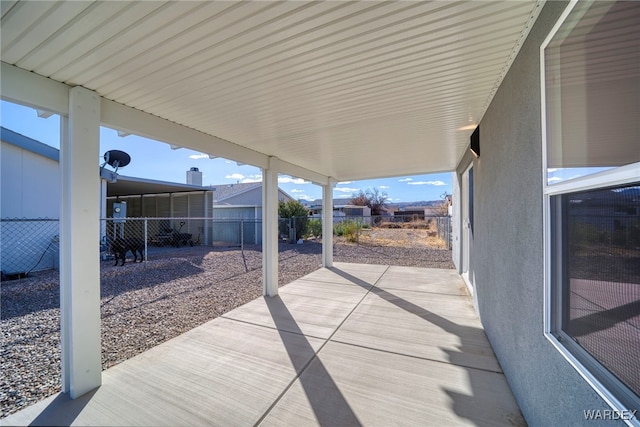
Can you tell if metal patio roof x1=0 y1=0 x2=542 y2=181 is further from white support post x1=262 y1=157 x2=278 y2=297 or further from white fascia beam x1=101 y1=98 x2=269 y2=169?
white support post x1=262 y1=157 x2=278 y2=297

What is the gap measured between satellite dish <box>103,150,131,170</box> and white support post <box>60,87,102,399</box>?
7.10 meters

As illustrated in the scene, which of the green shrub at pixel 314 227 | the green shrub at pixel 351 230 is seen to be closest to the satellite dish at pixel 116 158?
the green shrub at pixel 314 227

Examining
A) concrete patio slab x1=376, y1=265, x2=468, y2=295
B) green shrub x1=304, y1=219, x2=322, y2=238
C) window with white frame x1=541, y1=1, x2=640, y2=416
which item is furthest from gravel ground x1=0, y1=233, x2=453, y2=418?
green shrub x1=304, y1=219, x2=322, y2=238

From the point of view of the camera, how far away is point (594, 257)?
4.02 ft

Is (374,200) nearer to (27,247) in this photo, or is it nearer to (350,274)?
(350,274)

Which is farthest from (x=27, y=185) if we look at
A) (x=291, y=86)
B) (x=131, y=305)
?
(x=291, y=86)

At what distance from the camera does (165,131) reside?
3068mm

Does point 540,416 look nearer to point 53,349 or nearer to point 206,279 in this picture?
point 53,349

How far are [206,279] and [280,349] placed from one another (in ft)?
12.7

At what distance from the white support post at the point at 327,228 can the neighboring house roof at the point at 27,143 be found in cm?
698

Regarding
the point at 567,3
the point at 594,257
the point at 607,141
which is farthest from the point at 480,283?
the point at 567,3

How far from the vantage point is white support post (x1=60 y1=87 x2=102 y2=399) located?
7.21 ft

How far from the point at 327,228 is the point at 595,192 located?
21.6 feet

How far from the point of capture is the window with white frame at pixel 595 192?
1.03 m
